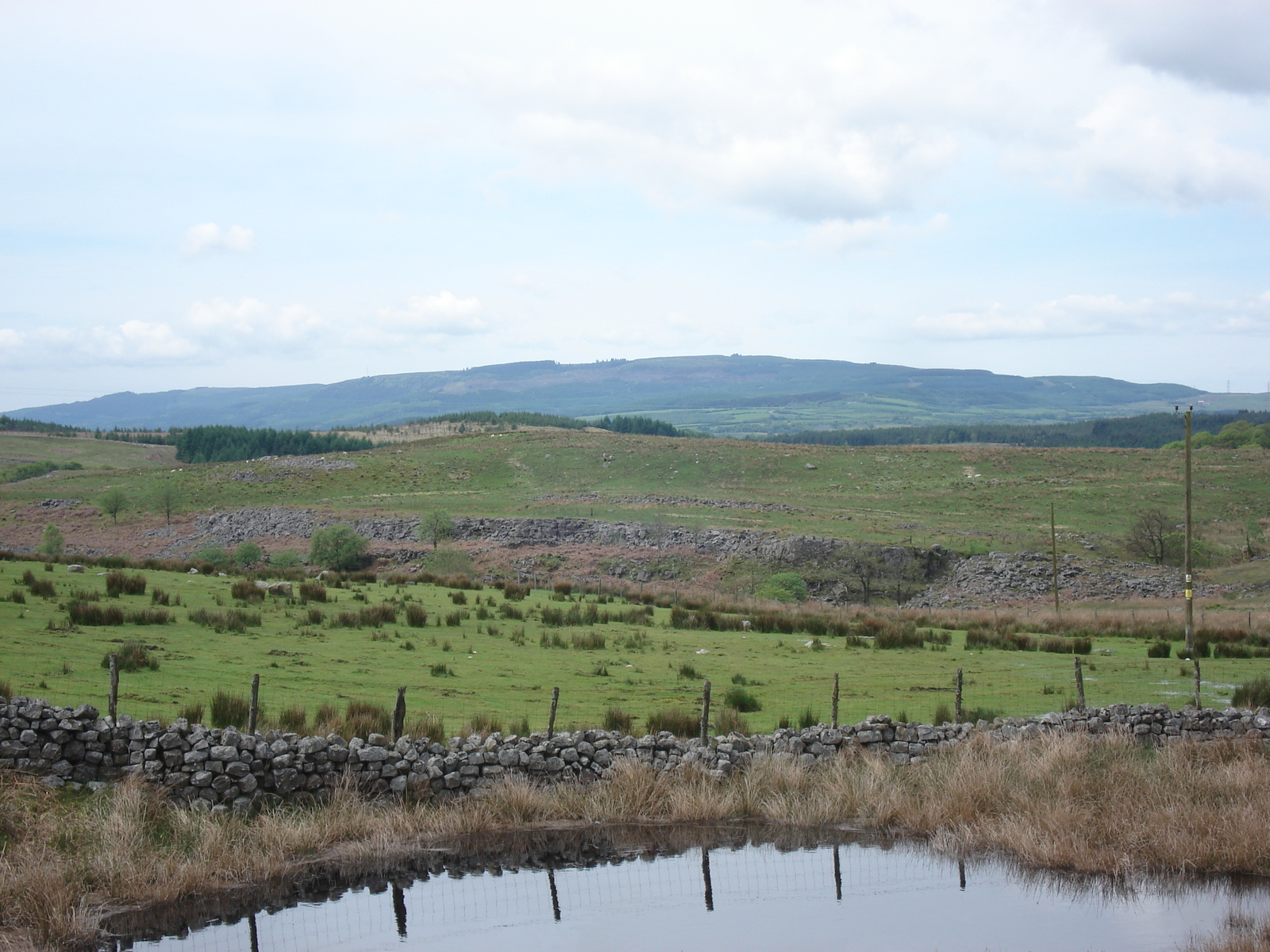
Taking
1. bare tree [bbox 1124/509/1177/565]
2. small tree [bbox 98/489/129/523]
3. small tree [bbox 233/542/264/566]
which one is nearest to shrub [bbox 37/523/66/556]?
small tree [bbox 233/542/264/566]

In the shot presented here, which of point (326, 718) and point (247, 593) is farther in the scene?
point (247, 593)

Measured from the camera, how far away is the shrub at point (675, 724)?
17422 mm

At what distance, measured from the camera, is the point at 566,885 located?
42.9ft

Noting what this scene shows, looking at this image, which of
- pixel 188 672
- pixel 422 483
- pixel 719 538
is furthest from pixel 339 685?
pixel 422 483

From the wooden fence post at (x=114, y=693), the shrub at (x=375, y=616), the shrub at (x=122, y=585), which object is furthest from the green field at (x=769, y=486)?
the wooden fence post at (x=114, y=693)

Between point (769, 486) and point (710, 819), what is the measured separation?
7644 centimetres

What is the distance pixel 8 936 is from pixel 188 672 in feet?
32.3

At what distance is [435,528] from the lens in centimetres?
6994

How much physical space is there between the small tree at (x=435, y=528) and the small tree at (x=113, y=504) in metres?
27.8

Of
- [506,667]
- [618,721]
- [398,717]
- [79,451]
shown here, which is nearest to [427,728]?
[398,717]

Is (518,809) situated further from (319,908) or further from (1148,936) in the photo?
(1148,936)

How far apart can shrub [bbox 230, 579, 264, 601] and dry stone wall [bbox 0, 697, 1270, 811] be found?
18.1m

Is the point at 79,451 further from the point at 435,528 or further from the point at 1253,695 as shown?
the point at 1253,695

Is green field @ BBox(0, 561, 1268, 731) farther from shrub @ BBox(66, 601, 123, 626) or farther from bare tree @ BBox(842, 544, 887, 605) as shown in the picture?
bare tree @ BBox(842, 544, 887, 605)
